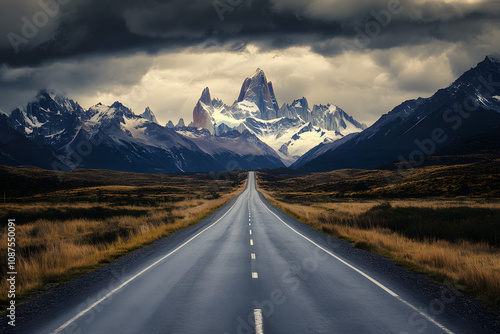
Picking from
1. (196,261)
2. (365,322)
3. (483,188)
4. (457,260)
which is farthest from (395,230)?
(483,188)

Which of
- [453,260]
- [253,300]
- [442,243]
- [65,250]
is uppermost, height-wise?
[65,250]

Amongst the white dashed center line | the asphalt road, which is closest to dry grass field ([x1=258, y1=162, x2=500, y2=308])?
the asphalt road

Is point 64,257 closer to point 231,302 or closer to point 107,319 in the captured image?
point 107,319

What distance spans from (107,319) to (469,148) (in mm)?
195690

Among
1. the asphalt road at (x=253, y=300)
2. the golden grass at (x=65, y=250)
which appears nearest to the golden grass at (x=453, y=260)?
the asphalt road at (x=253, y=300)

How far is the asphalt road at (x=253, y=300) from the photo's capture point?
6270mm

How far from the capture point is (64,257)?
12.9 m

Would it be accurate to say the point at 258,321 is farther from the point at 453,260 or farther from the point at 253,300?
the point at 453,260

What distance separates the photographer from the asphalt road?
20.6ft

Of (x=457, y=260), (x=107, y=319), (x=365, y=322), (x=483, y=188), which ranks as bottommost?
(x=483, y=188)

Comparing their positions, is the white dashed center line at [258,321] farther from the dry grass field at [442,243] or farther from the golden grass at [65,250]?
the golden grass at [65,250]

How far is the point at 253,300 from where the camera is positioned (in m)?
7.80

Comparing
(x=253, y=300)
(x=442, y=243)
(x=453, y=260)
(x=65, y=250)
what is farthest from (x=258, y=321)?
(x=442, y=243)

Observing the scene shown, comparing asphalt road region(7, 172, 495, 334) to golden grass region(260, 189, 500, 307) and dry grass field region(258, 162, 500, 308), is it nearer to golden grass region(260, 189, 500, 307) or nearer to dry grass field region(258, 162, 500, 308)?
golden grass region(260, 189, 500, 307)
